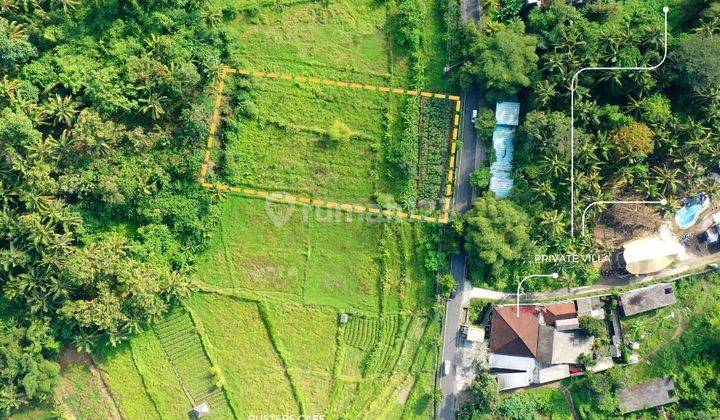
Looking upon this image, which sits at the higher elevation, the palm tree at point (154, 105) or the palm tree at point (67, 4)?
the palm tree at point (67, 4)

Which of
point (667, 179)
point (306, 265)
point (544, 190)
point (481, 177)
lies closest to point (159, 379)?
point (306, 265)

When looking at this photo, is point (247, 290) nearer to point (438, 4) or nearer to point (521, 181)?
point (521, 181)

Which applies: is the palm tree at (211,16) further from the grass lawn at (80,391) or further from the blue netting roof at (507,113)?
the grass lawn at (80,391)

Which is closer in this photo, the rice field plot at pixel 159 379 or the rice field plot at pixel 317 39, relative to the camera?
the rice field plot at pixel 317 39

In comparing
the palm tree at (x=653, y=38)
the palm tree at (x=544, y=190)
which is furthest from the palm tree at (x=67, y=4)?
the palm tree at (x=653, y=38)

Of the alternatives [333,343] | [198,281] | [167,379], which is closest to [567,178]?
[333,343]
